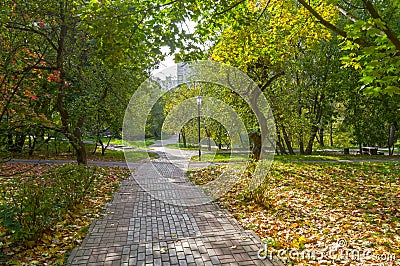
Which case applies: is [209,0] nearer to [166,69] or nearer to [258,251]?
[166,69]

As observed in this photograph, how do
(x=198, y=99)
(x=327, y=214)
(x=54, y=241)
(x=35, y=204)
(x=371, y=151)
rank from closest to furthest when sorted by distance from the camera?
(x=35, y=204) < (x=54, y=241) < (x=327, y=214) < (x=198, y=99) < (x=371, y=151)

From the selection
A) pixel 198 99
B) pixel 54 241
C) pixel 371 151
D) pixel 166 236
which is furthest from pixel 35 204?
pixel 371 151

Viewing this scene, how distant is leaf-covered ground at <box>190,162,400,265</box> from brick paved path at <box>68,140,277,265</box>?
44 cm

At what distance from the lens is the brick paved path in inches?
155

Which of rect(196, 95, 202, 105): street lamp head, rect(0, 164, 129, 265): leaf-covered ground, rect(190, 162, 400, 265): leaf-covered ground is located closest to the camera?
rect(0, 164, 129, 265): leaf-covered ground

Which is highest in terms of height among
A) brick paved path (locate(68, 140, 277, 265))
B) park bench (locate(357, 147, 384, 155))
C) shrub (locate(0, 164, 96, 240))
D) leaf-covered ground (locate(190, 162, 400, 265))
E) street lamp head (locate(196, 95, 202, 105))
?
street lamp head (locate(196, 95, 202, 105))

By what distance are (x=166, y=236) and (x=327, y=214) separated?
3118 mm

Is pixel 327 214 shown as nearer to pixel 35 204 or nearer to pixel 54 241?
pixel 54 241

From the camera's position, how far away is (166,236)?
15.7ft

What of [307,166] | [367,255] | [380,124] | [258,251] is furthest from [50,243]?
[380,124]

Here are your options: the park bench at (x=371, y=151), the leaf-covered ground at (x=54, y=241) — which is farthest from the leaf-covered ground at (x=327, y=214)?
the park bench at (x=371, y=151)

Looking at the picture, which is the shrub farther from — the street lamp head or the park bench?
the park bench

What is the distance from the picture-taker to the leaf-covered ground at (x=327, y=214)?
405cm

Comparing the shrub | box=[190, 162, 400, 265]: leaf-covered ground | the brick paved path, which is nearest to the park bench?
box=[190, 162, 400, 265]: leaf-covered ground
